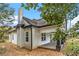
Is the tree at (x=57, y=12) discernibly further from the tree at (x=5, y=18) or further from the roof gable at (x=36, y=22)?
the tree at (x=5, y=18)

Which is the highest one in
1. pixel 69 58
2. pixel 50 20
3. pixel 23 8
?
pixel 23 8

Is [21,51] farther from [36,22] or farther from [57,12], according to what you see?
[57,12]

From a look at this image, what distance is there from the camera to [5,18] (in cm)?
205

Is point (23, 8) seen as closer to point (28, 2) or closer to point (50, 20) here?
point (28, 2)

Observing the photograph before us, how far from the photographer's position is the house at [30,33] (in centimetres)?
204

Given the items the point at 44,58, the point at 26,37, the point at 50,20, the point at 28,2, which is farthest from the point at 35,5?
the point at 44,58

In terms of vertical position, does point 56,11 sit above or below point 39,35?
above

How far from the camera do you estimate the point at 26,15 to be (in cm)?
205

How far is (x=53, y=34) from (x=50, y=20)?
150 mm

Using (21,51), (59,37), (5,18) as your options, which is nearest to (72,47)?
(59,37)

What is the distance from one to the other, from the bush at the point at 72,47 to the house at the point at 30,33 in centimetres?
19

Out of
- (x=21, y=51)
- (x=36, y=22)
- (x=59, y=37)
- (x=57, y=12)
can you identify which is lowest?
(x=21, y=51)

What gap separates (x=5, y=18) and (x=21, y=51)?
0.38 metres

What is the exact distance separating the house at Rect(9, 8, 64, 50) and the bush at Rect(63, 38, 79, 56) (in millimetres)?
195
